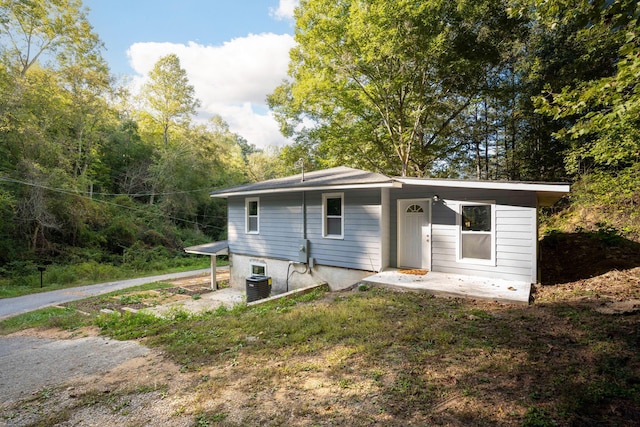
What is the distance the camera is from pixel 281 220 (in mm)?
10164

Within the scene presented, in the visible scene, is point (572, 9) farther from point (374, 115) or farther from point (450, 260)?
point (374, 115)

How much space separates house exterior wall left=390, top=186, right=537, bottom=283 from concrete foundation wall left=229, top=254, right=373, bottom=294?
206 cm

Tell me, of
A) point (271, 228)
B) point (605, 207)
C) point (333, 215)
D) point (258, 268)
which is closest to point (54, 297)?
point (258, 268)

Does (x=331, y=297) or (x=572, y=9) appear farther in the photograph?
(x=331, y=297)

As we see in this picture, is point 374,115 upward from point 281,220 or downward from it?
upward

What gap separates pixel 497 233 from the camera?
693 centimetres

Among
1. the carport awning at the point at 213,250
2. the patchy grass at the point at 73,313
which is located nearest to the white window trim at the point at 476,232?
the carport awning at the point at 213,250

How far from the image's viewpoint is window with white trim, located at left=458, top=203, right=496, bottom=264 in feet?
23.1

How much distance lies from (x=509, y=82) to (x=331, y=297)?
604 inches

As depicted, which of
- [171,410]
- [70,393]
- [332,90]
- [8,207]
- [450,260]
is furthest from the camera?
[332,90]

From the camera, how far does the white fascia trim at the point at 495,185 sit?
602 centimetres

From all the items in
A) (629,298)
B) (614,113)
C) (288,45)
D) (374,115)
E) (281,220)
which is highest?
(288,45)

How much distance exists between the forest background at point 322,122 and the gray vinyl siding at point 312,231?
193 inches

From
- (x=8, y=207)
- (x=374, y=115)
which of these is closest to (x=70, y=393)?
(x=8, y=207)
